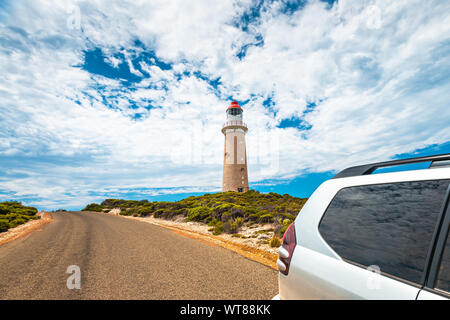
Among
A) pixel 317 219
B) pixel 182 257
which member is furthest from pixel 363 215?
pixel 182 257

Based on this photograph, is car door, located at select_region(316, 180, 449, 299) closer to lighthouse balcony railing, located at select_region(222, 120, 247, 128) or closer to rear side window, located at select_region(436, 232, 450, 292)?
rear side window, located at select_region(436, 232, 450, 292)

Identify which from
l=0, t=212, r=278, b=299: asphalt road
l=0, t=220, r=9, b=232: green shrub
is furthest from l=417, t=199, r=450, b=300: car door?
l=0, t=220, r=9, b=232: green shrub

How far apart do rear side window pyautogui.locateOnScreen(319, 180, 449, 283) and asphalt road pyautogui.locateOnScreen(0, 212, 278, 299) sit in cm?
281

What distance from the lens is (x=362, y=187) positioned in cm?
177

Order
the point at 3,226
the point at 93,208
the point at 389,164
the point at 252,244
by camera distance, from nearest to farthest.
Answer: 1. the point at 389,164
2. the point at 252,244
3. the point at 3,226
4. the point at 93,208

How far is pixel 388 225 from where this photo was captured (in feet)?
5.04

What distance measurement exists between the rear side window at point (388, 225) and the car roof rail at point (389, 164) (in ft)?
0.63

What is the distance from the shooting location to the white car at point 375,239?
1.31 m

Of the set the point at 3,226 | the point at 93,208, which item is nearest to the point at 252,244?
the point at 3,226

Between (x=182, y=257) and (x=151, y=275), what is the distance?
1.61m

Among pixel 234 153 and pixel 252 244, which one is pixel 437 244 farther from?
pixel 234 153

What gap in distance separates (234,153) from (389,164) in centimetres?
3996

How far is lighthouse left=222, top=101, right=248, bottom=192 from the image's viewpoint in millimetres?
40156
